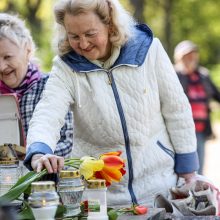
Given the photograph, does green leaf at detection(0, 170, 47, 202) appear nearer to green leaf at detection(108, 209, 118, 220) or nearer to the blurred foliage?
green leaf at detection(108, 209, 118, 220)

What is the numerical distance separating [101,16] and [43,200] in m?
1.46

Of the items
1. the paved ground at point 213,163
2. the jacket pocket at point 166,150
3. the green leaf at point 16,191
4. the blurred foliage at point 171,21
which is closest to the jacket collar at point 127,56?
the jacket pocket at point 166,150

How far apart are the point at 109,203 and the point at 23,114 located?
0.78 m

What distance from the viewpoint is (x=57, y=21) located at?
4.28 m

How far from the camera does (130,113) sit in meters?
4.23

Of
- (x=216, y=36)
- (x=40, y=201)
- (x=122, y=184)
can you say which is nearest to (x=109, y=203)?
(x=122, y=184)

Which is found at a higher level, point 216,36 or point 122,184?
point 216,36

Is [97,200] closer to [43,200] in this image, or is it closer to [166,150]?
[43,200]

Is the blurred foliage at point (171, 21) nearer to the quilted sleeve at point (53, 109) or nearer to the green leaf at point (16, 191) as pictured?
the quilted sleeve at point (53, 109)

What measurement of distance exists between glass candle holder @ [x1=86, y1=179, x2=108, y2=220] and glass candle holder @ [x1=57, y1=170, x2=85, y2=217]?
0.05 m

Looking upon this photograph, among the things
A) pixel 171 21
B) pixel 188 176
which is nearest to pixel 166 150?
pixel 188 176

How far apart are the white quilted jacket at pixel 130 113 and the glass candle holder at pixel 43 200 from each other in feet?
3.56

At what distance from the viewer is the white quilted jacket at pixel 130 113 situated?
4.22 metres

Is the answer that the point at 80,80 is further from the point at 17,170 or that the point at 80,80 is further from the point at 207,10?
the point at 207,10
